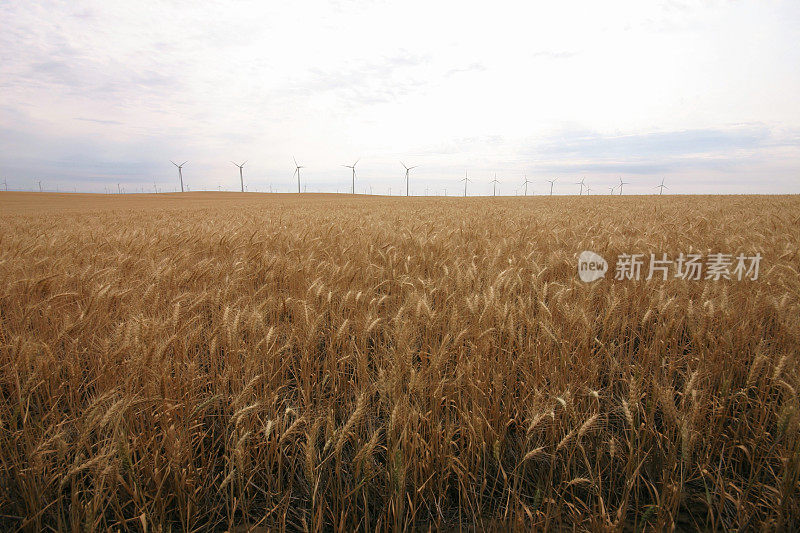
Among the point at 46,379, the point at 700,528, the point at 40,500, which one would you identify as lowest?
the point at 700,528

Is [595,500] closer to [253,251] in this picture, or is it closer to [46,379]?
[46,379]

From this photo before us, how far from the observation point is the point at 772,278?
3.22m

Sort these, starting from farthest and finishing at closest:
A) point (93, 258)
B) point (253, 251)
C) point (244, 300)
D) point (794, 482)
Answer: point (253, 251) → point (93, 258) → point (244, 300) → point (794, 482)

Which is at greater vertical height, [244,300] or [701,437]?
[244,300]

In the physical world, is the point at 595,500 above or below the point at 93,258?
below

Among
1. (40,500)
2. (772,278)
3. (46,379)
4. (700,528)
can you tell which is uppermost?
(772,278)

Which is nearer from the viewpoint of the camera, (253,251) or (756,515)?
(756,515)

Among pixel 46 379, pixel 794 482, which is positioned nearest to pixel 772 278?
pixel 794 482

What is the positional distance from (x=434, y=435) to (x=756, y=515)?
1.22 meters

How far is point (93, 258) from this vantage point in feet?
13.4

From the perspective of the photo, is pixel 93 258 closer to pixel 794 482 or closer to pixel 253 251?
pixel 253 251

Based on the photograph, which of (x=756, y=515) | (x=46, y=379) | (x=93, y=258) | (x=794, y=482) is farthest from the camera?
(x=93, y=258)

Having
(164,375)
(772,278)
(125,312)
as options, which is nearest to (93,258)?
(125,312)

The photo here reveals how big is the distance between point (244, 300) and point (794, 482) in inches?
124
